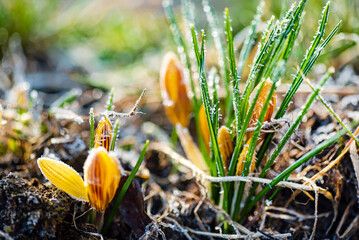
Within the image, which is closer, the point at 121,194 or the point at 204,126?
the point at 121,194

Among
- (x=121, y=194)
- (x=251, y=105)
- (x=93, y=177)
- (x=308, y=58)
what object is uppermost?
(x=308, y=58)

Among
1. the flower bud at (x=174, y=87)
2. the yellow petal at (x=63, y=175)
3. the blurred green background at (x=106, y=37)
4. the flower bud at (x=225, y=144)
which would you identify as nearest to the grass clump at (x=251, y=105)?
the flower bud at (x=225, y=144)

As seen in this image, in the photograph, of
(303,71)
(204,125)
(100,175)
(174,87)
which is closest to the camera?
(100,175)

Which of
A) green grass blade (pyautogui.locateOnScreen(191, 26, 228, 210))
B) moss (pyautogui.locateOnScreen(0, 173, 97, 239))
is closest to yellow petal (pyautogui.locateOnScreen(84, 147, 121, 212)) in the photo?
moss (pyautogui.locateOnScreen(0, 173, 97, 239))

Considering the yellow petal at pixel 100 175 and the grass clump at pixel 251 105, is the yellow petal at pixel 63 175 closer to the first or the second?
the yellow petal at pixel 100 175

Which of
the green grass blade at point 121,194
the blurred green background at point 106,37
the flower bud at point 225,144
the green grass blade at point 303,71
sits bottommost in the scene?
the green grass blade at point 121,194

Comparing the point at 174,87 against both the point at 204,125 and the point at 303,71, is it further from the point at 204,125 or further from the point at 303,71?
the point at 303,71

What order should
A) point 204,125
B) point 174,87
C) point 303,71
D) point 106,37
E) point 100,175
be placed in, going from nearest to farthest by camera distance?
point 100,175
point 303,71
point 204,125
point 174,87
point 106,37

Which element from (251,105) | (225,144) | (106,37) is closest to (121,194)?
(225,144)
